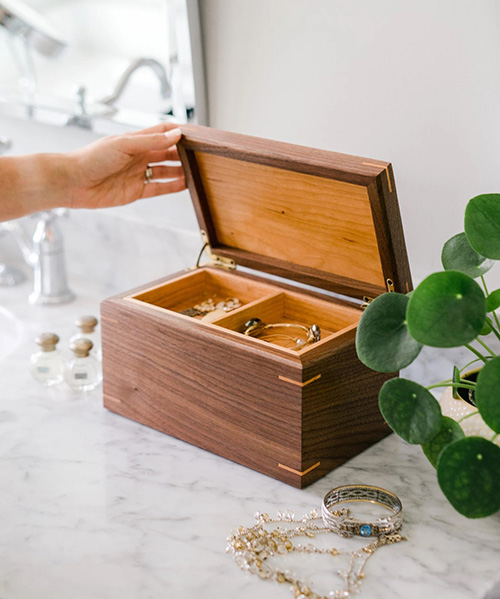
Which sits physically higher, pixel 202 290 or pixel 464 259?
pixel 464 259

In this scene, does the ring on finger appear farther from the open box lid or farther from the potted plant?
the potted plant

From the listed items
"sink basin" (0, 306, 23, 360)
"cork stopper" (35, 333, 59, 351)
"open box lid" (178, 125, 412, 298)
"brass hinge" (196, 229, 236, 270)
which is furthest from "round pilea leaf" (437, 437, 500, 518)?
"sink basin" (0, 306, 23, 360)

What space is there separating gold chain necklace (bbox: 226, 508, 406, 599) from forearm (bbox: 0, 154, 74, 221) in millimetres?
669

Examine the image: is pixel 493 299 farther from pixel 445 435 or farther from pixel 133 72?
pixel 133 72

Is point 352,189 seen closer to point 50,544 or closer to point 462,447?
point 462,447

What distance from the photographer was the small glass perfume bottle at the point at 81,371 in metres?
1.32

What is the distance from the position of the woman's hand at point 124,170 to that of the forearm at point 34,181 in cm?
2

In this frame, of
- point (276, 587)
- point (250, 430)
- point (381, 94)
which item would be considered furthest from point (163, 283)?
point (276, 587)

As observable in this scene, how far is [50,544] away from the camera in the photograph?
3.11 ft

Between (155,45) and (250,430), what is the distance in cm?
74

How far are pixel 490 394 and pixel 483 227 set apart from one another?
7.1 inches


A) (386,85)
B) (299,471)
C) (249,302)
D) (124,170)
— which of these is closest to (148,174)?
(124,170)

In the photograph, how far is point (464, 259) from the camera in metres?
0.96

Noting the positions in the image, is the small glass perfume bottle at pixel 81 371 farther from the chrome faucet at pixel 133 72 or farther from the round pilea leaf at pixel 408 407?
the round pilea leaf at pixel 408 407
